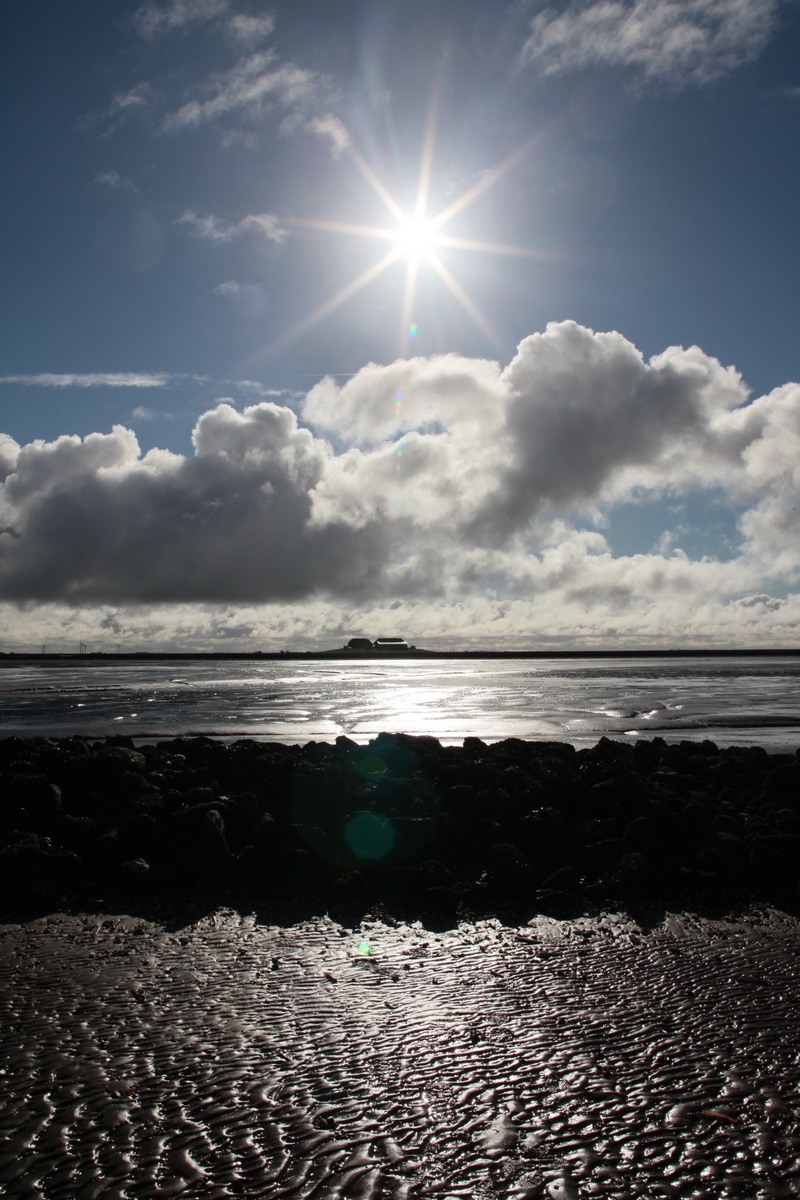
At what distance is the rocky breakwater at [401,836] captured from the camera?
690 cm

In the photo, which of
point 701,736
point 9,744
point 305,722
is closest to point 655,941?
point 9,744

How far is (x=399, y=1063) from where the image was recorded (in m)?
3.97

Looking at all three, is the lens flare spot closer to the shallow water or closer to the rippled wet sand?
the rippled wet sand

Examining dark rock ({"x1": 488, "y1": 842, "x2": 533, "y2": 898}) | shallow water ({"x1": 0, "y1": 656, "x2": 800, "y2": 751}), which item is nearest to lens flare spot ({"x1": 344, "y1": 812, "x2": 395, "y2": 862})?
dark rock ({"x1": 488, "y1": 842, "x2": 533, "y2": 898})

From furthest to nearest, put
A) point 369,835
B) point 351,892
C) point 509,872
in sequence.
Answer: point 369,835 → point 509,872 → point 351,892

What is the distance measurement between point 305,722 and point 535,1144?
796 inches

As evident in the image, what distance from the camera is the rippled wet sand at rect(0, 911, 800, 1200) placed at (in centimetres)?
314

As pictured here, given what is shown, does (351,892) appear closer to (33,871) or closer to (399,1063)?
(399,1063)

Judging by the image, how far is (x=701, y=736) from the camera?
2044 cm

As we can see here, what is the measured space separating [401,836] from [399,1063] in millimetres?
4014

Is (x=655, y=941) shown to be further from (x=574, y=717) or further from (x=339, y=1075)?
(x=574, y=717)

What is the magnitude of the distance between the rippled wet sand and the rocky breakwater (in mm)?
899

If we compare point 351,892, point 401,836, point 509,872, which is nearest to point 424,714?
point 401,836

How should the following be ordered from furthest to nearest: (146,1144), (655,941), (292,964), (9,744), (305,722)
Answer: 1. (305,722)
2. (9,744)
3. (655,941)
4. (292,964)
5. (146,1144)
